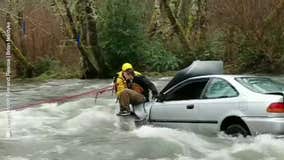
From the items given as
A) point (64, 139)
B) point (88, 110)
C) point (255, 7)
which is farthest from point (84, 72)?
point (64, 139)

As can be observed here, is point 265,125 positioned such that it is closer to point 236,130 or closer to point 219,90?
point 236,130

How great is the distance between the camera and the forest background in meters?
26.1

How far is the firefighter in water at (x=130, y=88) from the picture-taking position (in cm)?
1255

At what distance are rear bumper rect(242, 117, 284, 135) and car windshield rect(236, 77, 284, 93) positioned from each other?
62 centimetres

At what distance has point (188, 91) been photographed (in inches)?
441

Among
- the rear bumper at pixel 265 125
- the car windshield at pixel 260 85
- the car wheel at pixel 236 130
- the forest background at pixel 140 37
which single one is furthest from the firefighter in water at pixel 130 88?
the forest background at pixel 140 37

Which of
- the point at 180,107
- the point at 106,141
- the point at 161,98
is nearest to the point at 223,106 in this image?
the point at 180,107

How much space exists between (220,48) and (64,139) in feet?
59.6

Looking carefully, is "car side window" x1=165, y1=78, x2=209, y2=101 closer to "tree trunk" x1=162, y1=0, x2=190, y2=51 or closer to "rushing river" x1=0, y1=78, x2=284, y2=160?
"rushing river" x1=0, y1=78, x2=284, y2=160

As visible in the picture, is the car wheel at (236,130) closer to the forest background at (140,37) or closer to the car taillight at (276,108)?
the car taillight at (276,108)

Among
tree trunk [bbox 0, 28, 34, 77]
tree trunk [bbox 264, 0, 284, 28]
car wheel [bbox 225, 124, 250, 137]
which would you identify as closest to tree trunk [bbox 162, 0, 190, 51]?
tree trunk [bbox 264, 0, 284, 28]

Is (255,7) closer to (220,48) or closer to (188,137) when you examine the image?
(220,48)

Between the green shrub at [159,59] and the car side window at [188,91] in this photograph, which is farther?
the green shrub at [159,59]

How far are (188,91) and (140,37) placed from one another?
735 inches
